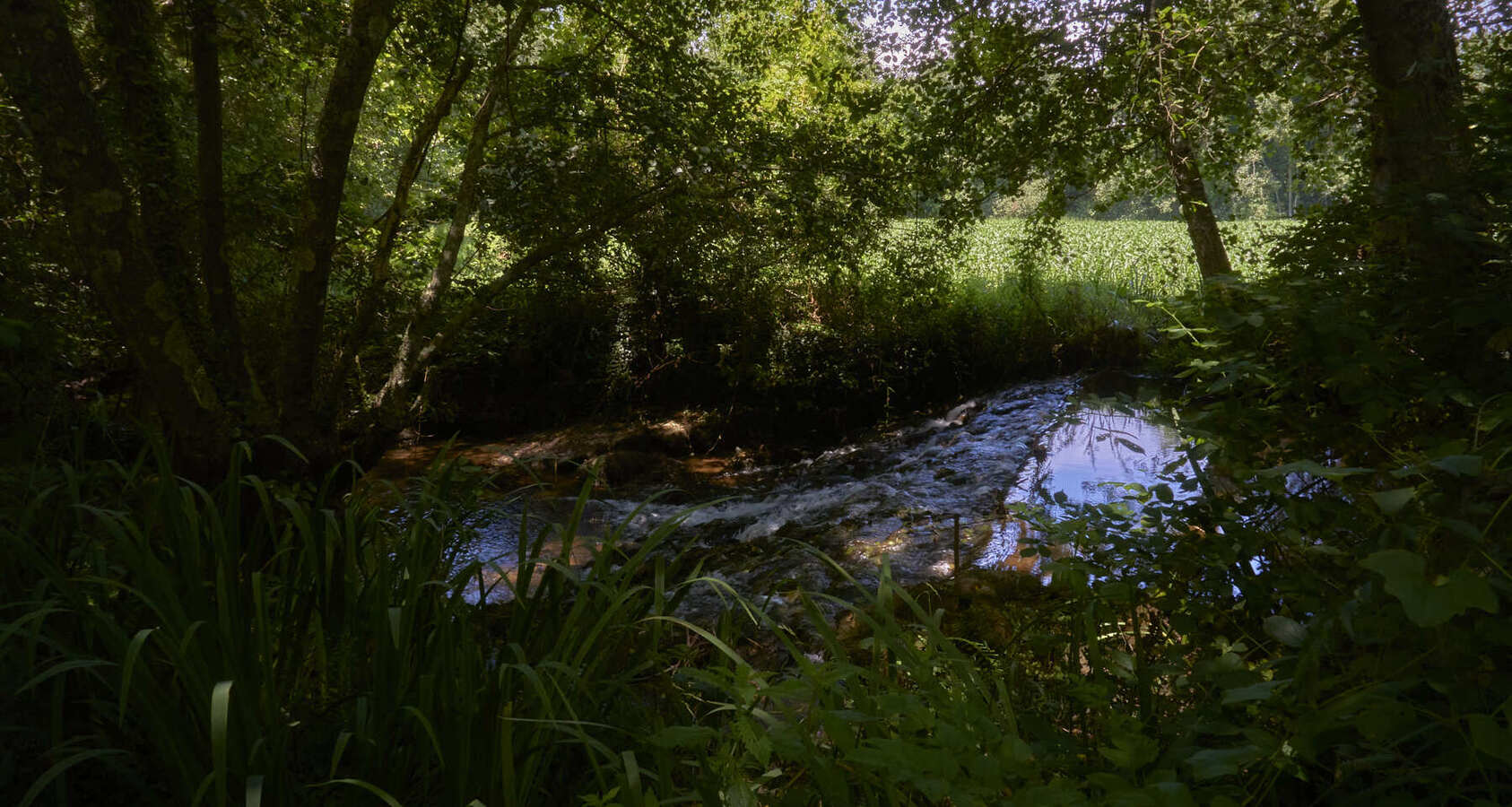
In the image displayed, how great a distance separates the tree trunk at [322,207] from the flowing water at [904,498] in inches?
→ 46.5

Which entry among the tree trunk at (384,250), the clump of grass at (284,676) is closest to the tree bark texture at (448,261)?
the tree trunk at (384,250)

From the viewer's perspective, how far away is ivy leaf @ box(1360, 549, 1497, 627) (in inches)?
34.2

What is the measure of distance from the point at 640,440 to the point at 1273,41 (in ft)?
18.8

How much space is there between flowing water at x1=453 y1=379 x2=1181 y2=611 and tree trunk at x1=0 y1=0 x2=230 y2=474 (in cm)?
128

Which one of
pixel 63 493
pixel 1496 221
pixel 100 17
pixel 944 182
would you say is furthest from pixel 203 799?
pixel 944 182

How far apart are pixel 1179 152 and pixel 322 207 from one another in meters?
5.26

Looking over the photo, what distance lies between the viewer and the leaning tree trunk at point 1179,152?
186 inches

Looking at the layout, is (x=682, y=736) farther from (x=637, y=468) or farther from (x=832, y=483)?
(x=637, y=468)

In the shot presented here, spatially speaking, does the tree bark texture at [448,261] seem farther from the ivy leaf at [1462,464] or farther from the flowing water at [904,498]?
the ivy leaf at [1462,464]

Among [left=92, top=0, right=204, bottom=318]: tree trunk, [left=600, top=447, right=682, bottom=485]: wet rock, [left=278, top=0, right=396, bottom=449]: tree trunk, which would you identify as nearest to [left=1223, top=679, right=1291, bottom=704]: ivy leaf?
[left=278, top=0, right=396, bottom=449]: tree trunk

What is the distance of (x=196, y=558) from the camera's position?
1.65 meters

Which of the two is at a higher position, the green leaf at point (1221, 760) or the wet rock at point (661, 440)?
the green leaf at point (1221, 760)

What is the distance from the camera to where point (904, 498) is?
19.1ft

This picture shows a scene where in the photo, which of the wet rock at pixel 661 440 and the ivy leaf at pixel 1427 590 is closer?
the ivy leaf at pixel 1427 590
